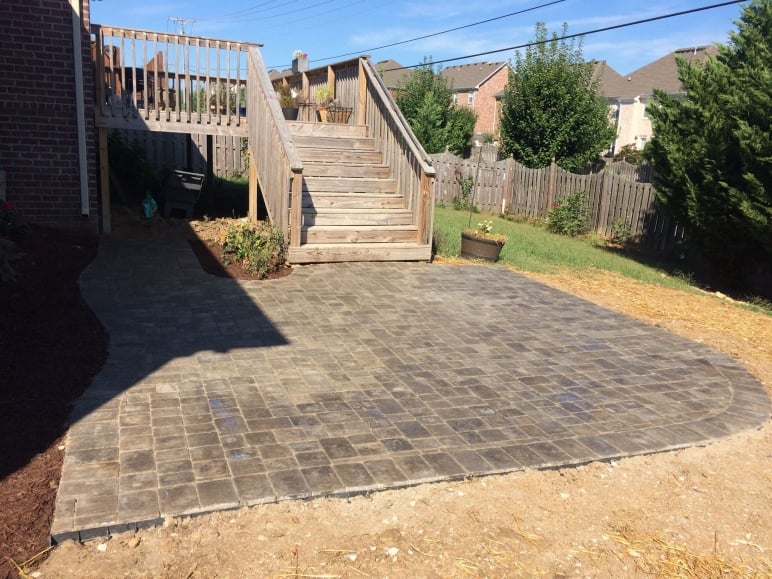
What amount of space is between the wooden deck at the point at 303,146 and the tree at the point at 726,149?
13.9 ft

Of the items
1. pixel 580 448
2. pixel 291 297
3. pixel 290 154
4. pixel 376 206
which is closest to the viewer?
pixel 580 448

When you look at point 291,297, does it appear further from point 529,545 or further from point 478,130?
point 478,130

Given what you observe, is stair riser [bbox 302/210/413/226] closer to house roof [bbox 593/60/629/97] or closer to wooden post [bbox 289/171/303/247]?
wooden post [bbox 289/171/303/247]

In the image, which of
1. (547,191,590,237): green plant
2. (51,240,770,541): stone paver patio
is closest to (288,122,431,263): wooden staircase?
(51,240,770,541): stone paver patio

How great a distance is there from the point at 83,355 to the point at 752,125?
884 cm

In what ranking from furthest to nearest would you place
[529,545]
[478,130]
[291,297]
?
[478,130] → [291,297] → [529,545]

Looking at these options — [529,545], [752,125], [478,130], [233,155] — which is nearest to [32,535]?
[529,545]

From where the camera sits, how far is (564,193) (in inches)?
636

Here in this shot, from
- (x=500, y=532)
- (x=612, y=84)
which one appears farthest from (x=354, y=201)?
(x=612, y=84)

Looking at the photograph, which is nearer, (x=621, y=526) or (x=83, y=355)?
(x=621, y=526)

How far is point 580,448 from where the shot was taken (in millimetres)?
3986

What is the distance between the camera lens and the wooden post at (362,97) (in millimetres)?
11273

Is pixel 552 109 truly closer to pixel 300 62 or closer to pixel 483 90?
pixel 300 62

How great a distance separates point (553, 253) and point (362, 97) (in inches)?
176
